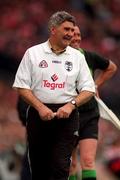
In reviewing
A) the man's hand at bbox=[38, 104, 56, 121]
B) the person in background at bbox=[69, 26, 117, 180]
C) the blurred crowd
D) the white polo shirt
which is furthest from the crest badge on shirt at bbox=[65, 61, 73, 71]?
the blurred crowd

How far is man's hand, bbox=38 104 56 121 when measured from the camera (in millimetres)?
10117

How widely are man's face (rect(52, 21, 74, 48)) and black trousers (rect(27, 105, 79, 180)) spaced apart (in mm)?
708

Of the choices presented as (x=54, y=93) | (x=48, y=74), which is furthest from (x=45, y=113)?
(x=48, y=74)

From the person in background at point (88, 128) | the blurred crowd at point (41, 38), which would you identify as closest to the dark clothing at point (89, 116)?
the person in background at point (88, 128)

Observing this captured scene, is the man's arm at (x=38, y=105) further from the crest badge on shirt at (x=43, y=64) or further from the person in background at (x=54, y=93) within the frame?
the crest badge on shirt at (x=43, y=64)

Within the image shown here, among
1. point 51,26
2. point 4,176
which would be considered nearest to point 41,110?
point 51,26

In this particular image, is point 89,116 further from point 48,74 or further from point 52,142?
point 48,74

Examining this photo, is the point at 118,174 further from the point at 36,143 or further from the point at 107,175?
the point at 36,143

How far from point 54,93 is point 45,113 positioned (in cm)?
33

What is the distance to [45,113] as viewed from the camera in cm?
1012

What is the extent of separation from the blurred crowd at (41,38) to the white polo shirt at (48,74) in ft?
18.2

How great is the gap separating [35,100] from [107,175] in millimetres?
5765

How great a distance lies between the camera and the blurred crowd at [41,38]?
17172 millimetres

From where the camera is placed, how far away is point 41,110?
10.2m
